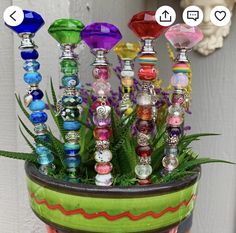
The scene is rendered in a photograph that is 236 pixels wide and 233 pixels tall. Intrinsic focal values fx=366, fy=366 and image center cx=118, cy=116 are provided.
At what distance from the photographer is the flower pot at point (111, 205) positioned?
34cm

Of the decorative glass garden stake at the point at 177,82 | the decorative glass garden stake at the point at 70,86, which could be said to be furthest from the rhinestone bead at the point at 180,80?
the decorative glass garden stake at the point at 70,86

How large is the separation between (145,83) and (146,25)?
0.06 m

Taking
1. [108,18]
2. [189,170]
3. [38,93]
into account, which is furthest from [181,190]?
[108,18]

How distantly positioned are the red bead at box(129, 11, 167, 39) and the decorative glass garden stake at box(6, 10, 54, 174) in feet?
0.33

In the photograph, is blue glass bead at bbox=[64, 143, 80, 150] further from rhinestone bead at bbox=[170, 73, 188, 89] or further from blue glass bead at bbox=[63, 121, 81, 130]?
rhinestone bead at bbox=[170, 73, 188, 89]

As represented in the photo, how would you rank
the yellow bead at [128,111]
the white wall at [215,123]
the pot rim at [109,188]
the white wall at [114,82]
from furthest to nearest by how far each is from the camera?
the white wall at [215,123] → the white wall at [114,82] → the yellow bead at [128,111] → the pot rim at [109,188]

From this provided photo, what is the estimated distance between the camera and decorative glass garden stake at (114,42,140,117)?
42 cm

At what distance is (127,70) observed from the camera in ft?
1.40

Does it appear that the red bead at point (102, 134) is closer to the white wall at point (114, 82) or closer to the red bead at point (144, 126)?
the red bead at point (144, 126)

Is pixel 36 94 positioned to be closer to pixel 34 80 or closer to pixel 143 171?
pixel 34 80

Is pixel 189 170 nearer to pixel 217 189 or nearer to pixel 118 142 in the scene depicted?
pixel 118 142

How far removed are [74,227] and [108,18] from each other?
1.37 ft

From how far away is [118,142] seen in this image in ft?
1.29

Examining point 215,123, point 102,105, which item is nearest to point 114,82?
point 215,123
